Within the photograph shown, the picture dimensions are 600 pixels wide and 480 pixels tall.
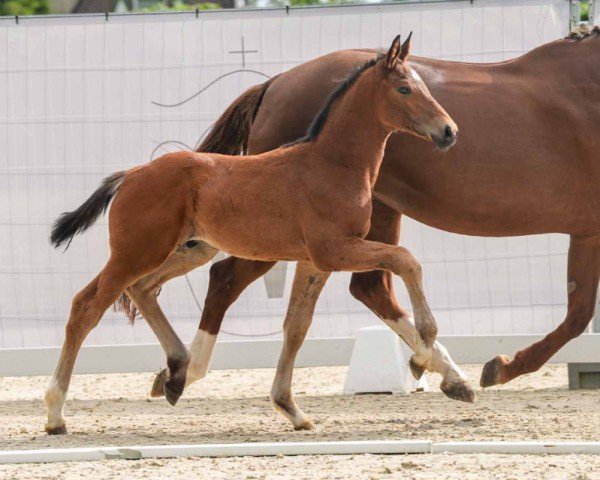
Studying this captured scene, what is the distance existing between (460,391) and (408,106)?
1.70 meters

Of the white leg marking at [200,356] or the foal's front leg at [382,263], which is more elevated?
the foal's front leg at [382,263]

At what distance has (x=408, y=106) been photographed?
18.9 ft

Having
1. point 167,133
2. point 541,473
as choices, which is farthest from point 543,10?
point 541,473

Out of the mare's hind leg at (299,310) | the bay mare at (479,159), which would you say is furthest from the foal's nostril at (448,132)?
the mare's hind leg at (299,310)

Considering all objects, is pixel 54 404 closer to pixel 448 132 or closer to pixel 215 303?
pixel 215 303

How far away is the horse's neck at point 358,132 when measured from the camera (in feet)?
19.3

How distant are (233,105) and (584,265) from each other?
2153 millimetres

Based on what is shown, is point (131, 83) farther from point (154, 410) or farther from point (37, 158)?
point (154, 410)

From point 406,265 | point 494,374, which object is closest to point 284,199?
point 406,265

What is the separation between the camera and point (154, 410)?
7.43 meters

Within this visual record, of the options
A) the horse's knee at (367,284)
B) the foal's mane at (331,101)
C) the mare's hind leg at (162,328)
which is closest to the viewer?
the foal's mane at (331,101)

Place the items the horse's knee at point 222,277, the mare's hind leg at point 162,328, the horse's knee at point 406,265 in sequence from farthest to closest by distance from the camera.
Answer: the horse's knee at point 222,277 → the mare's hind leg at point 162,328 → the horse's knee at point 406,265

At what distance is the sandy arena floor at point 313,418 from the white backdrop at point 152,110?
1.69 ft

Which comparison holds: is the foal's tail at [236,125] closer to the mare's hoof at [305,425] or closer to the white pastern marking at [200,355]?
the white pastern marking at [200,355]
